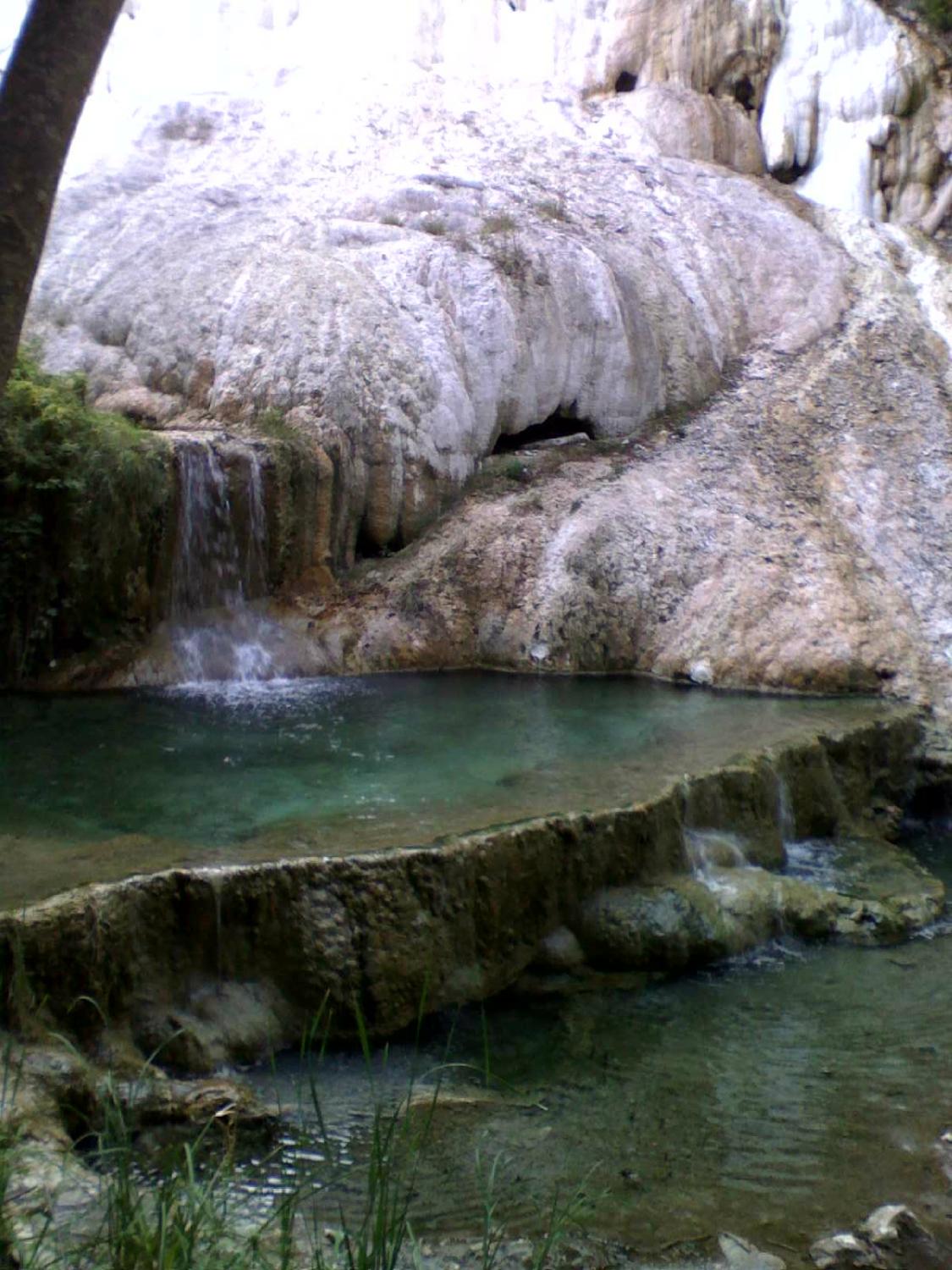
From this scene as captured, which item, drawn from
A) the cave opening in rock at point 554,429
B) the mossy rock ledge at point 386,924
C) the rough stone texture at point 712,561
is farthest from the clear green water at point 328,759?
the cave opening in rock at point 554,429

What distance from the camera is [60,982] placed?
4.78 m

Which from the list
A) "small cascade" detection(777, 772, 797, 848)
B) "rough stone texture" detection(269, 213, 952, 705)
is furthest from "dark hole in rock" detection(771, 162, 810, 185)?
"small cascade" detection(777, 772, 797, 848)

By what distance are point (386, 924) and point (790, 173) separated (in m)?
13.9

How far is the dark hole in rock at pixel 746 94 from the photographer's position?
1666cm

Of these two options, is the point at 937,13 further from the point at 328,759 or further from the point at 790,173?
the point at 328,759

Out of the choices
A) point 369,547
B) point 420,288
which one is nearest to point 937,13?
point 420,288

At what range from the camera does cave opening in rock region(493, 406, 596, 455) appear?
13.1 metres

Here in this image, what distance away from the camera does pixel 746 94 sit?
1670cm

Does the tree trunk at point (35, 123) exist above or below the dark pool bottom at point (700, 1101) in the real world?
above

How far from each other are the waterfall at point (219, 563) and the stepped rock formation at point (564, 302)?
49 centimetres

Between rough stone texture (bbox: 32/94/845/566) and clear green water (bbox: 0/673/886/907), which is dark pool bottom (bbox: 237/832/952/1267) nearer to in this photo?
clear green water (bbox: 0/673/886/907)

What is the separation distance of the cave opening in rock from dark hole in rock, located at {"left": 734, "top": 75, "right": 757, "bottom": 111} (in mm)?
6196

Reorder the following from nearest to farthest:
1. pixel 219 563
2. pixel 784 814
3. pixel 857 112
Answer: pixel 784 814
pixel 219 563
pixel 857 112

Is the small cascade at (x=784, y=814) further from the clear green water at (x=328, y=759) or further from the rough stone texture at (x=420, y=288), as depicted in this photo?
the rough stone texture at (x=420, y=288)
